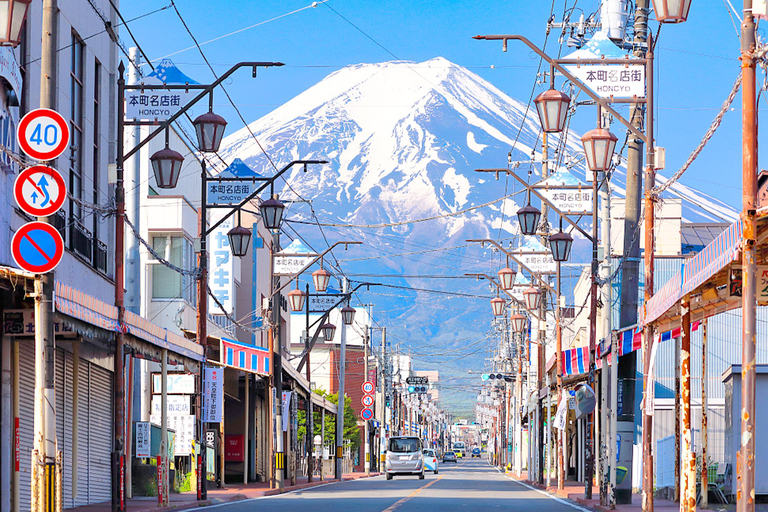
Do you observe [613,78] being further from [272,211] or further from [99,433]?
[99,433]

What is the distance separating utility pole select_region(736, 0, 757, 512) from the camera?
12.0 meters

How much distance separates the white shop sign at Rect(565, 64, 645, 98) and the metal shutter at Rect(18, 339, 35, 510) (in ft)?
36.0

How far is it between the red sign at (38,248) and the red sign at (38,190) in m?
0.28

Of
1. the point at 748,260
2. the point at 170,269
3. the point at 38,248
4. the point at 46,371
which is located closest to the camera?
the point at 748,260

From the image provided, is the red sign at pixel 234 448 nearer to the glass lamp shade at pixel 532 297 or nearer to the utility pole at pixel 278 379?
the utility pole at pixel 278 379

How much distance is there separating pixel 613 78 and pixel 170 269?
2382 cm

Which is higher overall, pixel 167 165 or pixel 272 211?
pixel 167 165

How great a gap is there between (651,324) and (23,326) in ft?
34.0

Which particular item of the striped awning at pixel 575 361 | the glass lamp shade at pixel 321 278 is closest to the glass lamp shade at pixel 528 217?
the striped awning at pixel 575 361

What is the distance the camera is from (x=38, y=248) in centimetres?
1423

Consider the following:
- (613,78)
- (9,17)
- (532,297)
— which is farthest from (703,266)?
(532,297)

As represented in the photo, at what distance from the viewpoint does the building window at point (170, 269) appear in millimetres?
39594

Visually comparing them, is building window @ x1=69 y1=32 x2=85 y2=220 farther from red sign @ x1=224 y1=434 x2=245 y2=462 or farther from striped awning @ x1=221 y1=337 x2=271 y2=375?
red sign @ x1=224 y1=434 x2=245 y2=462

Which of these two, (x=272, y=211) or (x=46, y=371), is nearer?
(x=46, y=371)
